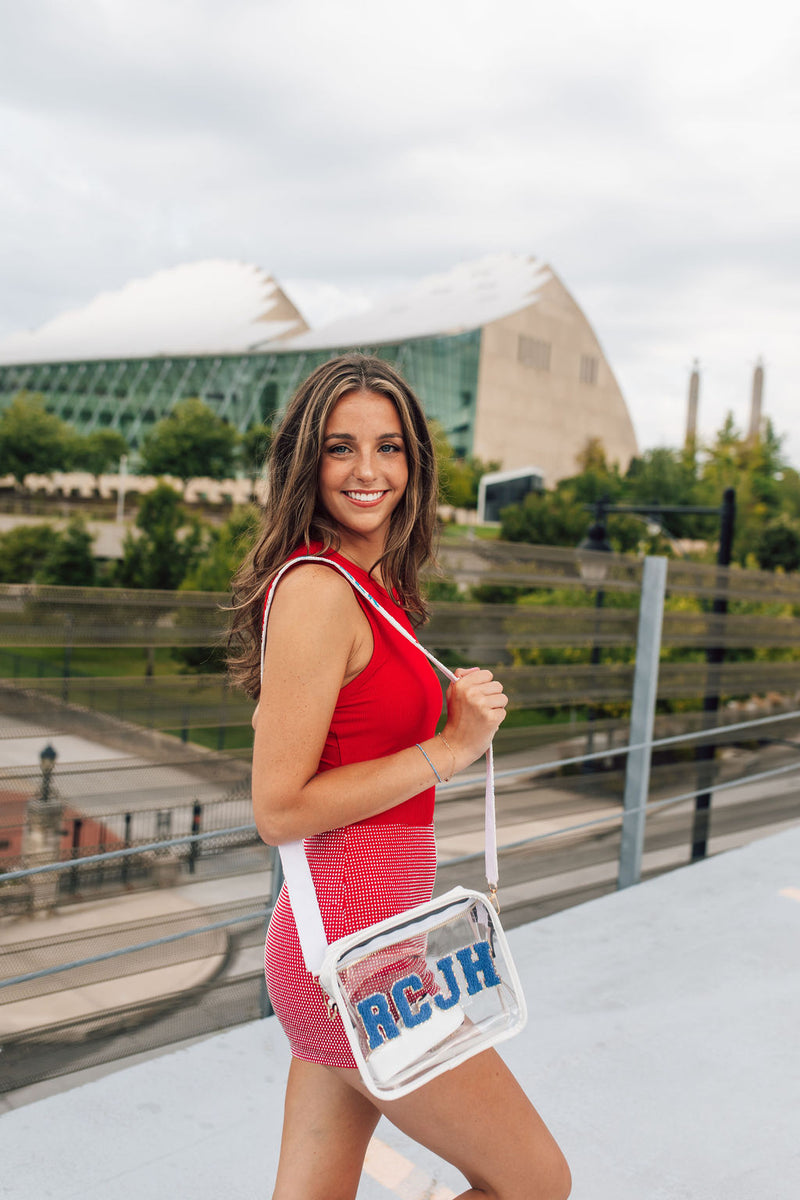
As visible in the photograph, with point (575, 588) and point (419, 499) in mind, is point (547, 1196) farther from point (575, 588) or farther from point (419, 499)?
point (575, 588)

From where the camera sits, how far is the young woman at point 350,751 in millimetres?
1067

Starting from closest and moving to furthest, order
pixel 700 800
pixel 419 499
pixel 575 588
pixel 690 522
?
pixel 419 499, pixel 575 588, pixel 700 800, pixel 690 522

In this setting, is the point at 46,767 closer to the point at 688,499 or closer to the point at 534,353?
the point at 688,499

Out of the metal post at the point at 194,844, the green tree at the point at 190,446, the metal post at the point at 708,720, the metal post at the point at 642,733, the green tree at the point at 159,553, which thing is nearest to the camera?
the metal post at the point at 194,844

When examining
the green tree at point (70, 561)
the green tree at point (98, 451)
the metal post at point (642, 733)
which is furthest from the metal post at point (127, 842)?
the green tree at point (98, 451)

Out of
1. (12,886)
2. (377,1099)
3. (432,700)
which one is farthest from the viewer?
(12,886)

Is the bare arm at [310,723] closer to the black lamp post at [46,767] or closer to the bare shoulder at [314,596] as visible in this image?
the bare shoulder at [314,596]

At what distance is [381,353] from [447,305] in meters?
8.03

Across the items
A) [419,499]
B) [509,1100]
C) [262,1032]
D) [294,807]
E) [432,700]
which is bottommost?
[262,1032]

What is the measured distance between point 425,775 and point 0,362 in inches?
3017

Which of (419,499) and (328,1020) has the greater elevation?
(419,499)

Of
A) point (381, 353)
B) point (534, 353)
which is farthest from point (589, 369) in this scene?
point (381, 353)

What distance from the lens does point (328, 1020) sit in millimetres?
1099

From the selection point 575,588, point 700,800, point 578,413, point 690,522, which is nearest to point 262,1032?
point 575,588
